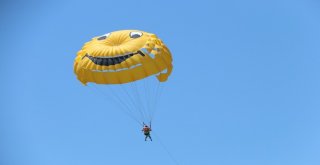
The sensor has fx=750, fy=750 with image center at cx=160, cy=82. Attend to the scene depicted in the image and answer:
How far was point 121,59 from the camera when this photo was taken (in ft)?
191

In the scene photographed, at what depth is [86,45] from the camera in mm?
61844

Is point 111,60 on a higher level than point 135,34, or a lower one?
lower

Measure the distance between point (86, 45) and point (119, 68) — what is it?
5.05m

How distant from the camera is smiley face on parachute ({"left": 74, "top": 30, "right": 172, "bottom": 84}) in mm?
Answer: 58250

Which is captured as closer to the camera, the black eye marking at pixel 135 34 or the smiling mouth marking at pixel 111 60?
the smiling mouth marking at pixel 111 60

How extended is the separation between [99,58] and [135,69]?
2943 mm

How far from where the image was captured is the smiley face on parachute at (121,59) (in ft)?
191

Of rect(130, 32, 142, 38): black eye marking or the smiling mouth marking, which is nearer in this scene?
the smiling mouth marking

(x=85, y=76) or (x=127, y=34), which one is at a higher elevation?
(x=127, y=34)

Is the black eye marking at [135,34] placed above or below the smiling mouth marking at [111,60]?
above

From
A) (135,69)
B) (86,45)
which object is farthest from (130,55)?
(86,45)

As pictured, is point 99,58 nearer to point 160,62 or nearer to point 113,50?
point 113,50

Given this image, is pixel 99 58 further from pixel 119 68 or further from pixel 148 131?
pixel 148 131

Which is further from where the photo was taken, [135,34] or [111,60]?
[135,34]
